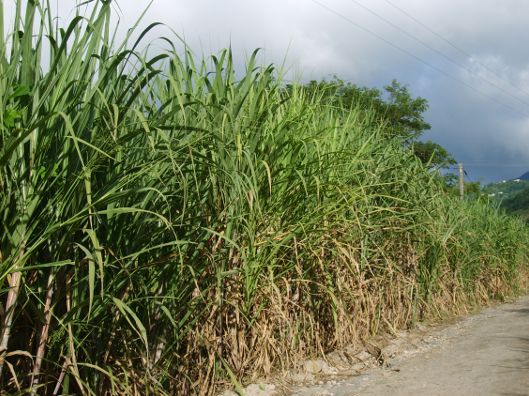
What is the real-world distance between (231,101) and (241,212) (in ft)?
1.81

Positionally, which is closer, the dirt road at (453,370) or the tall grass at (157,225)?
the tall grass at (157,225)

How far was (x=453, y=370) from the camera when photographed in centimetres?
431

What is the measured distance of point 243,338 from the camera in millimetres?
3398

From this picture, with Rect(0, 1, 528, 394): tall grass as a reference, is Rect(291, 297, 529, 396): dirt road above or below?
below

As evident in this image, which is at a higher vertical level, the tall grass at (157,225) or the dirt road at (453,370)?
the tall grass at (157,225)

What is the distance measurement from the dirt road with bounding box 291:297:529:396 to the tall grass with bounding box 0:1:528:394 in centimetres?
34

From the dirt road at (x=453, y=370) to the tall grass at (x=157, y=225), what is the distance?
34 cm

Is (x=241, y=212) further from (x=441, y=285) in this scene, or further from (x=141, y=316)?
(x=441, y=285)

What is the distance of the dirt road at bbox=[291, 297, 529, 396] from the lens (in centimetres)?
376

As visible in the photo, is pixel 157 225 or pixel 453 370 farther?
pixel 453 370

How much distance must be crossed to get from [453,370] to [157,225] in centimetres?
246

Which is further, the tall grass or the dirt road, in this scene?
the dirt road

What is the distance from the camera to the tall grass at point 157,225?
7.90ft

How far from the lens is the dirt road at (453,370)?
3761 mm
